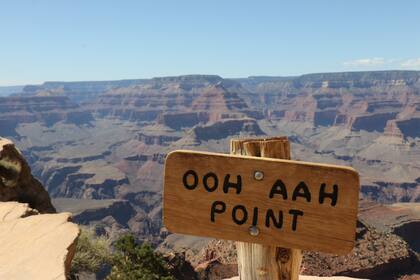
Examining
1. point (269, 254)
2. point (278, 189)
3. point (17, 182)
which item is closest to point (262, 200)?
point (278, 189)

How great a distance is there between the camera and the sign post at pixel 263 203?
3211 mm

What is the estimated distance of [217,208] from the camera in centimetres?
351

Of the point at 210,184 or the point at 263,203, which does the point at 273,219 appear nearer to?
the point at 263,203

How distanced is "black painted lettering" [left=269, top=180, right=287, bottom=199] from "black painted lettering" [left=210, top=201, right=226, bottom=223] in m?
0.38

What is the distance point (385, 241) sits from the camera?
37.0 metres

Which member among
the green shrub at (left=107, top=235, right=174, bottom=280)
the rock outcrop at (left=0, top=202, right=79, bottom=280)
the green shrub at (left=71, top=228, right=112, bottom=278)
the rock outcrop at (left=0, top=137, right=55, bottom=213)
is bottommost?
the green shrub at (left=71, top=228, right=112, bottom=278)

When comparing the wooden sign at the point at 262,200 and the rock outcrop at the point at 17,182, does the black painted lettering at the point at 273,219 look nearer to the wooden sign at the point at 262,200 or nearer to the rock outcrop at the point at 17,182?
the wooden sign at the point at 262,200

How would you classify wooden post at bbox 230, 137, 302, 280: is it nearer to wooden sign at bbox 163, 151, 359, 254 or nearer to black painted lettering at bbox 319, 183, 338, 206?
wooden sign at bbox 163, 151, 359, 254

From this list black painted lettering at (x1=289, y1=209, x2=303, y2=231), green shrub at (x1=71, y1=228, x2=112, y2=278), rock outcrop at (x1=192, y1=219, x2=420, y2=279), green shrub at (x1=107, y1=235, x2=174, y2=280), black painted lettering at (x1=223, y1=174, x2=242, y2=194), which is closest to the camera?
black painted lettering at (x1=289, y1=209, x2=303, y2=231)

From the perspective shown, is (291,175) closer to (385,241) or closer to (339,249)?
(339,249)

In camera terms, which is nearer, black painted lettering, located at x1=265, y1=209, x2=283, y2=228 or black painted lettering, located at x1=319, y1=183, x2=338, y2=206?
black painted lettering, located at x1=319, y1=183, x2=338, y2=206

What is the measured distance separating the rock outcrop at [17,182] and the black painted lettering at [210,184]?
16.4 meters

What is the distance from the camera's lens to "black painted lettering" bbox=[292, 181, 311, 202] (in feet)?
10.8

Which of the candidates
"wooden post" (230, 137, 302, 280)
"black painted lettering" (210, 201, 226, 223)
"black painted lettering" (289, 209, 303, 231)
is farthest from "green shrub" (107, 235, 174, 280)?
"black painted lettering" (289, 209, 303, 231)
